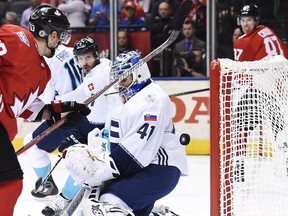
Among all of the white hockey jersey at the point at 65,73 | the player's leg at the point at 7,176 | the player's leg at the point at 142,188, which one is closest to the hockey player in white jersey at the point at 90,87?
the white hockey jersey at the point at 65,73

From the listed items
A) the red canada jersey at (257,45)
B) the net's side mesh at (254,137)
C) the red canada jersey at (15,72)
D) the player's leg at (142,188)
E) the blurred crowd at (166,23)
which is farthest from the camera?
the blurred crowd at (166,23)

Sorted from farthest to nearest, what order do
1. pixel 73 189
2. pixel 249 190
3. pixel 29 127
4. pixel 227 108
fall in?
pixel 29 127 < pixel 73 189 < pixel 249 190 < pixel 227 108

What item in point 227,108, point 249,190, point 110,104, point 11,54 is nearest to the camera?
point 11,54

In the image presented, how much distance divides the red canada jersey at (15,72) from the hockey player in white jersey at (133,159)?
485 millimetres

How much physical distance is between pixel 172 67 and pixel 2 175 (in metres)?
4.66

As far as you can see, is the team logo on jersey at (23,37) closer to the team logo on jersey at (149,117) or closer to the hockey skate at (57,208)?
the team logo on jersey at (149,117)

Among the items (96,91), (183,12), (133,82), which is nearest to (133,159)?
(133,82)

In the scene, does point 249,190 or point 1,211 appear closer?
point 1,211

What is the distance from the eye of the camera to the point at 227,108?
10.4ft

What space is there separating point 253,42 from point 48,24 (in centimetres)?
293

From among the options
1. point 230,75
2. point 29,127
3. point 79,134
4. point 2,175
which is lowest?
point 29,127

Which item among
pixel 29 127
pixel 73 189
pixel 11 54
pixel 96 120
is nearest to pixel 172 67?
pixel 29 127

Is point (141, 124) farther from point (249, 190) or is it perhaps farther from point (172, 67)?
point (172, 67)

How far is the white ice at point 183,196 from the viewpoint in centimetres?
464
